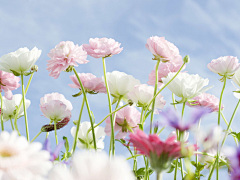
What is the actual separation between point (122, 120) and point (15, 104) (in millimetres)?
492

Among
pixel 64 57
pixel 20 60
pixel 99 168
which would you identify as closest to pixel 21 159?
pixel 99 168

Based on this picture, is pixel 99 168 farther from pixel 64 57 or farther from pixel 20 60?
pixel 20 60

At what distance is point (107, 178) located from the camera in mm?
211

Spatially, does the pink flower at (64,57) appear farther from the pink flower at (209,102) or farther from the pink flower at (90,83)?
the pink flower at (209,102)

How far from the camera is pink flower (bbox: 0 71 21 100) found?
112cm

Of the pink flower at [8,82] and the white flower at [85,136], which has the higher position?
the pink flower at [8,82]

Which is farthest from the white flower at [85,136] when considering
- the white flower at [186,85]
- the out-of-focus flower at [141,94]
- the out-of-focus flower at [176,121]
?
the out-of-focus flower at [176,121]

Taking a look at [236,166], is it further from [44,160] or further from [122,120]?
[122,120]

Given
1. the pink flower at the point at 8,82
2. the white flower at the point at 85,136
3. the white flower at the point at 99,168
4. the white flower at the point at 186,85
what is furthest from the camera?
the pink flower at the point at 8,82

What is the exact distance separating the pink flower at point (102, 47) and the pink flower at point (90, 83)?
0.26 ft

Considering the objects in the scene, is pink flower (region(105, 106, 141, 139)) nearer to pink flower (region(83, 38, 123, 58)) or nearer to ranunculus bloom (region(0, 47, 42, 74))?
pink flower (region(83, 38, 123, 58))

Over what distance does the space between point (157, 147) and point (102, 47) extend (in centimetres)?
64

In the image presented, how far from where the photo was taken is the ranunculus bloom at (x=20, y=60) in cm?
90

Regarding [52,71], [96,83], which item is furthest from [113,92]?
[52,71]
